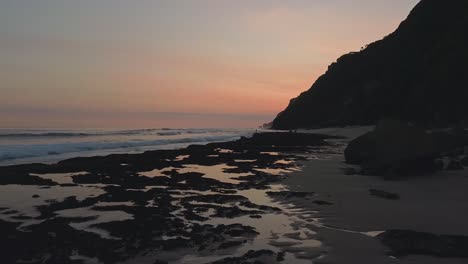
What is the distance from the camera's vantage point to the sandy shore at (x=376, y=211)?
→ 604 centimetres

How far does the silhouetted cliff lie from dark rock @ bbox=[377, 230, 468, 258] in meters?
40.3

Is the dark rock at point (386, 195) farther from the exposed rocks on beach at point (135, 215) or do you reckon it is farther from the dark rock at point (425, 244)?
the dark rock at point (425, 244)

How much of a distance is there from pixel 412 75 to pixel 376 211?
184 feet

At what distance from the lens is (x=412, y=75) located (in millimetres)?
59219

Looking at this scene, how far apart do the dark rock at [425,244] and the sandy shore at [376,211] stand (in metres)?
0.13

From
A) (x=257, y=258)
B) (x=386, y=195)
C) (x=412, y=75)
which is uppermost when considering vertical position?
(x=412, y=75)

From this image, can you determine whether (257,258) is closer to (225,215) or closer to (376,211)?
(225,215)

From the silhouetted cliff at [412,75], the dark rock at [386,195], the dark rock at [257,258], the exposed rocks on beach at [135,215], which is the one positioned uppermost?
the silhouetted cliff at [412,75]

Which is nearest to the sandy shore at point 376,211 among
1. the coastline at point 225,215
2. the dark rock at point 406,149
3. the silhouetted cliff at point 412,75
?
the coastline at point 225,215

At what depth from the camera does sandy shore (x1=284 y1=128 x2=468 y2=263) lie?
19.8 feet

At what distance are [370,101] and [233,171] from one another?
52530mm

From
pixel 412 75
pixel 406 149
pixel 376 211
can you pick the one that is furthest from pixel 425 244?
pixel 412 75

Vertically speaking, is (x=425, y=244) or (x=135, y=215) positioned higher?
(x=425, y=244)

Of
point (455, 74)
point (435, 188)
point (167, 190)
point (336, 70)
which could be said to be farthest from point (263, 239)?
point (336, 70)
